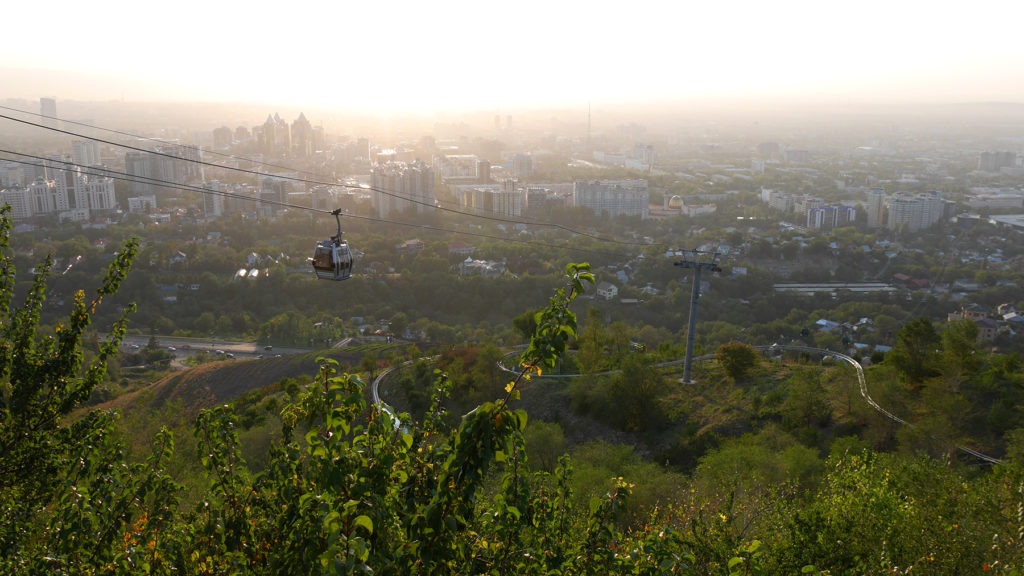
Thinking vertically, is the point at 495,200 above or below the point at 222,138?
below

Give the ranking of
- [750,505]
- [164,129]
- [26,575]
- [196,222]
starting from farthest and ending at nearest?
[164,129], [196,222], [750,505], [26,575]

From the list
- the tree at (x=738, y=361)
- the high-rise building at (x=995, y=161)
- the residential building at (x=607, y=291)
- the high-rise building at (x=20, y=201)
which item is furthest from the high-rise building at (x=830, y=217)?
the high-rise building at (x=20, y=201)

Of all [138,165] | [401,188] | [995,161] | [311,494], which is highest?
[311,494]

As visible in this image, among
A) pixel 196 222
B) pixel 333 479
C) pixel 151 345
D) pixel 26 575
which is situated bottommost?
pixel 151 345

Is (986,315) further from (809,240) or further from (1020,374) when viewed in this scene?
(1020,374)

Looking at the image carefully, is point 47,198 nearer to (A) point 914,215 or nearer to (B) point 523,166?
(B) point 523,166

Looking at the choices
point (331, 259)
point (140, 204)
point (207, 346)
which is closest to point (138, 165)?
point (140, 204)

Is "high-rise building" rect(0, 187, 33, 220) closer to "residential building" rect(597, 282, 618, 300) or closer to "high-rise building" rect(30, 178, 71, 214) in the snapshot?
"high-rise building" rect(30, 178, 71, 214)

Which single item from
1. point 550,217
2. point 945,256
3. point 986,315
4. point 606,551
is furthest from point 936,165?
point 606,551
